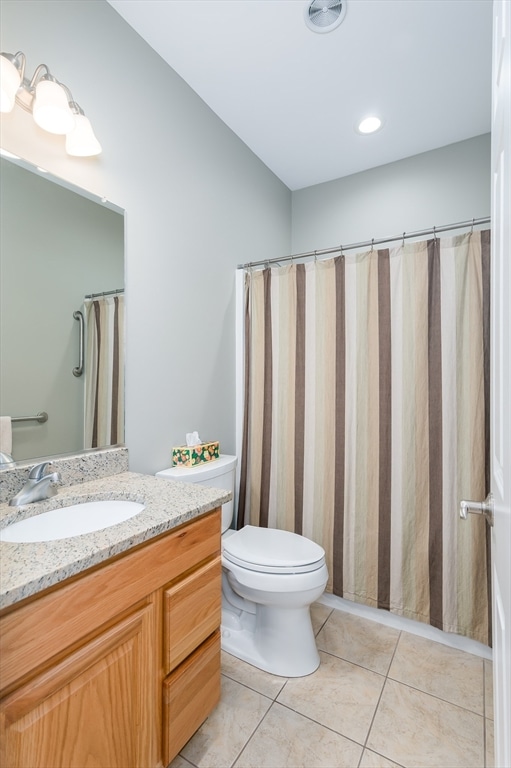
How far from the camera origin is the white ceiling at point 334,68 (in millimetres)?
1455

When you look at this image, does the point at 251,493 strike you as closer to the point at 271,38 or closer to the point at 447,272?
the point at 447,272

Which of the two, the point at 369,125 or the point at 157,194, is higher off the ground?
the point at 369,125

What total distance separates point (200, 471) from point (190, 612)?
632mm

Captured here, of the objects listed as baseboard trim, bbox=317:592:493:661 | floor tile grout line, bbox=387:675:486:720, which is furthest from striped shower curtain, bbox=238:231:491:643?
floor tile grout line, bbox=387:675:486:720

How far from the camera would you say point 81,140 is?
124 centimetres

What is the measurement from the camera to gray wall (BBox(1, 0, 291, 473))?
1.24 m

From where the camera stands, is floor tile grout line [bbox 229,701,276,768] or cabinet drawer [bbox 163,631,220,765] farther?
floor tile grout line [bbox 229,701,276,768]

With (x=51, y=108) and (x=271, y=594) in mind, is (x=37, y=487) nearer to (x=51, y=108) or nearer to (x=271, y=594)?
(x=271, y=594)

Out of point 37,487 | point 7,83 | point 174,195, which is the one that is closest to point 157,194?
point 174,195

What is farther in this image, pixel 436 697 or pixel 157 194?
pixel 157 194

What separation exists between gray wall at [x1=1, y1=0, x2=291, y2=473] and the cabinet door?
75 cm

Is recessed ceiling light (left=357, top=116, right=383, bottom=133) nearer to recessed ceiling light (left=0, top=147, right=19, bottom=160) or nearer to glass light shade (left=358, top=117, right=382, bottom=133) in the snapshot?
glass light shade (left=358, top=117, right=382, bottom=133)

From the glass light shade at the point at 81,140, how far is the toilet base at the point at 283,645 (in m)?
1.90

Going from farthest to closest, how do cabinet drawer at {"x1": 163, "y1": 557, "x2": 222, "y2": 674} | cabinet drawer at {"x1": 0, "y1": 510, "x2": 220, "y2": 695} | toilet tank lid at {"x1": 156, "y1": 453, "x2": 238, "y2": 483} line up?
toilet tank lid at {"x1": 156, "y1": 453, "x2": 238, "y2": 483} → cabinet drawer at {"x1": 163, "y1": 557, "x2": 222, "y2": 674} → cabinet drawer at {"x1": 0, "y1": 510, "x2": 220, "y2": 695}
